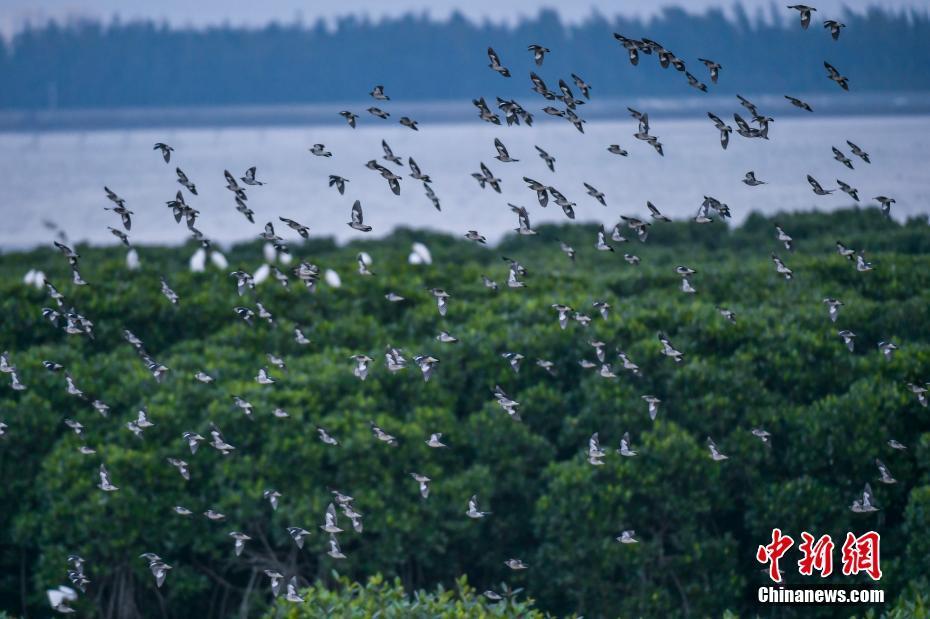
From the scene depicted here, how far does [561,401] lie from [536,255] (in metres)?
14.3

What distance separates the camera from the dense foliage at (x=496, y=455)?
1719cm

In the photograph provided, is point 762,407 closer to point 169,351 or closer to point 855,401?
point 855,401

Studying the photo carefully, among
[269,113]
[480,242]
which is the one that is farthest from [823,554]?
[269,113]

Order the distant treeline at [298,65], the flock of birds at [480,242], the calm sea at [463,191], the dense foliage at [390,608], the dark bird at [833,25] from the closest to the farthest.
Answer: the dense foliage at [390,608] → the dark bird at [833,25] → the flock of birds at [480,242] → the calm sea at [463,191] → the distant treeline at [298,65]

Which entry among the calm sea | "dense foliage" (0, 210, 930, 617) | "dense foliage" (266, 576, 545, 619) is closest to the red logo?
"dense foliage" (0, 210, 930, 617)

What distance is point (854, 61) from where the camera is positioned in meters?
67.8

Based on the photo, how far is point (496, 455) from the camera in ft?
60.6

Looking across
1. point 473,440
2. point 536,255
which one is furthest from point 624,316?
point 536,255

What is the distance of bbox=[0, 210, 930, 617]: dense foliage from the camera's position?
17.2 metres

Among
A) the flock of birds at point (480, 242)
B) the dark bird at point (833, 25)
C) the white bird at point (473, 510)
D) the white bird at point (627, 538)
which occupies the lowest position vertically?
the white bird at point (627, 538)

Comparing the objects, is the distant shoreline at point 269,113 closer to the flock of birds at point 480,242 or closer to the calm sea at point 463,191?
the calm sea at point 463,191

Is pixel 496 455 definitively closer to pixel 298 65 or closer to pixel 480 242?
pixel 480 242

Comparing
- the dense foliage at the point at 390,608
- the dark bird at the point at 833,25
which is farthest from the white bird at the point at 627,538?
the dark bird at the point at 833,25

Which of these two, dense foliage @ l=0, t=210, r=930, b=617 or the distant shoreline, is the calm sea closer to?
the distant shoreline
